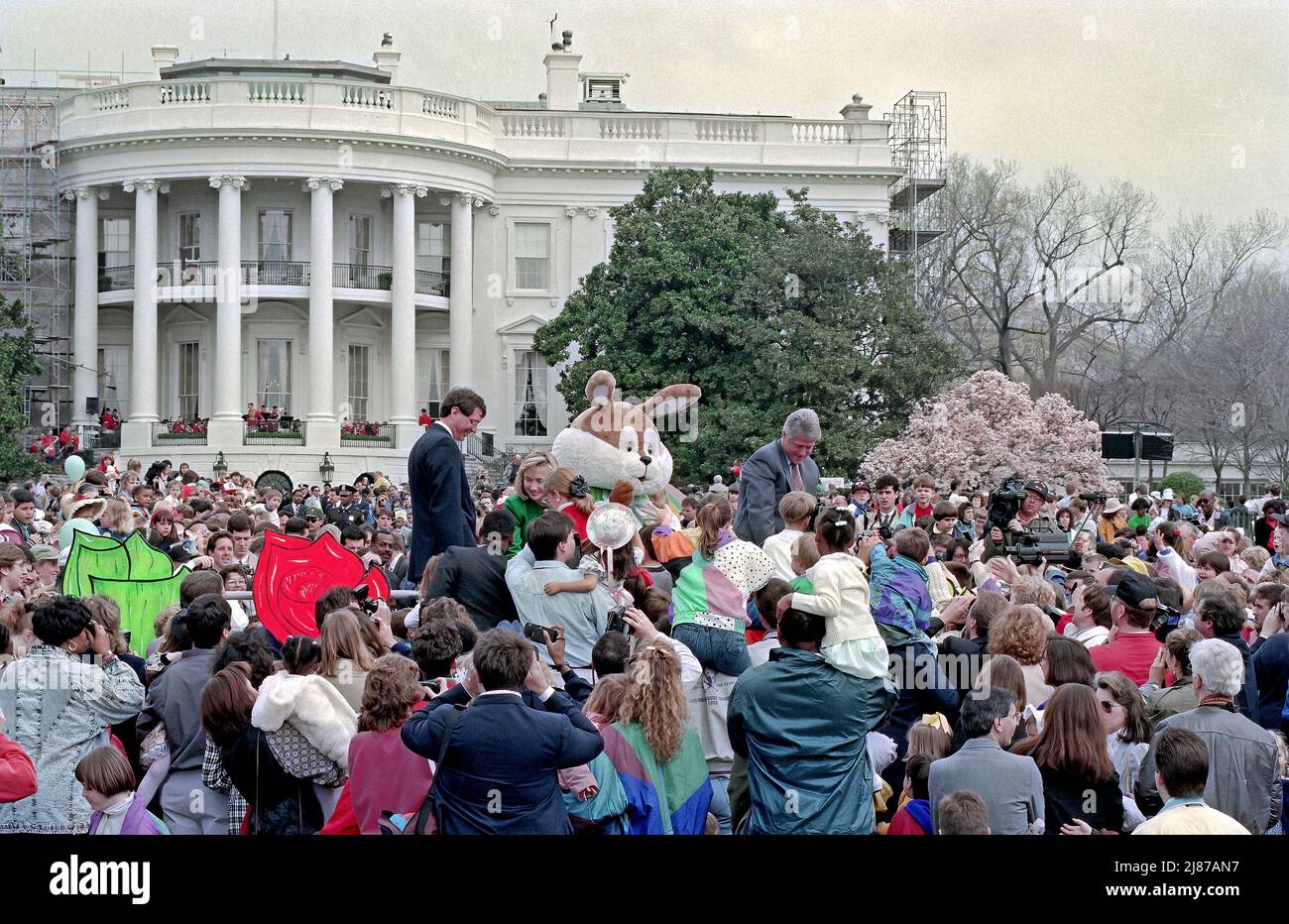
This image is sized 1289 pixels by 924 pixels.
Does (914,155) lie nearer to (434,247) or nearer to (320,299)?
(434,247)

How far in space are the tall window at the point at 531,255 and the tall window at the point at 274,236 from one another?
7345 mm

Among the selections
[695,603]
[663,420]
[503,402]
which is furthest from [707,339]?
[695,603]

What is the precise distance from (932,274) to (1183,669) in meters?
50.1

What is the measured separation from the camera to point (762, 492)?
1084cm

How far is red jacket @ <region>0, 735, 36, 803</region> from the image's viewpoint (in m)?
6.23

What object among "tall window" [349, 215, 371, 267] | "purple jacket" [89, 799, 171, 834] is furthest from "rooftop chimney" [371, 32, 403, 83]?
"purple jacket" [89, 799, 171, 834]

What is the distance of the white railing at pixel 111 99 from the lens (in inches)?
1794

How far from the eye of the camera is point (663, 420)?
125 ft

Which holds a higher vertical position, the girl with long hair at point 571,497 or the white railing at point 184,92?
the white railing at point 184,92

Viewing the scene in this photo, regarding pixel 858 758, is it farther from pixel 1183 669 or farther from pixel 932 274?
pixel 932 274

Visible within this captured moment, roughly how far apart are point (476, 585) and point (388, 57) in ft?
148

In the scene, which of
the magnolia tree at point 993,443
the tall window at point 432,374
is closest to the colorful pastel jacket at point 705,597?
the magnolia tree at point 993,443

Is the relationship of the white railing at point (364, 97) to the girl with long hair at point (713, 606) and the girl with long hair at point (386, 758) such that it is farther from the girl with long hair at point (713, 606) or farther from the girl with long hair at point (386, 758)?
the girl with long hair at point (386, 758)
